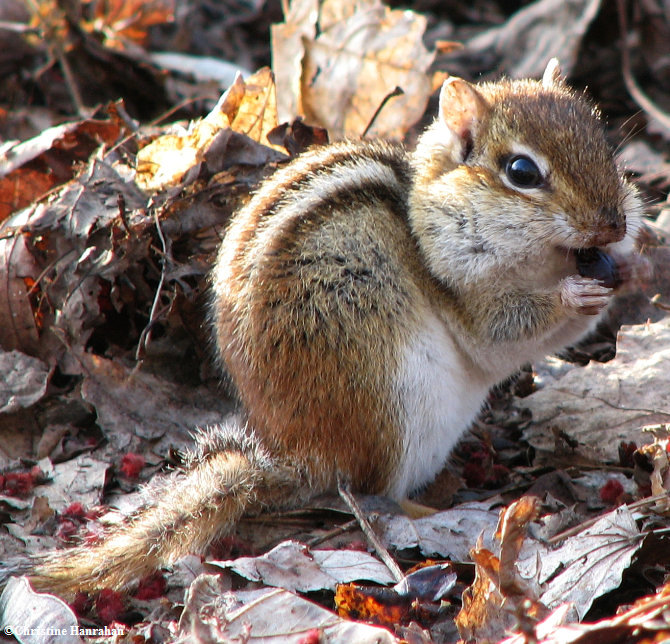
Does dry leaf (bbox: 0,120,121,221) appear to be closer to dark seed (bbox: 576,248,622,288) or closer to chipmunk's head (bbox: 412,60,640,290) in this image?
chipmunk's head (bbox: 412,60,640,290)

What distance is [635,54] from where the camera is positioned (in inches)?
257

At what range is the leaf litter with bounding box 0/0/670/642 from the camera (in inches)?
96.3

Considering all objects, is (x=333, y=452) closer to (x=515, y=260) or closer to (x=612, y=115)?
(x=515, y=260)

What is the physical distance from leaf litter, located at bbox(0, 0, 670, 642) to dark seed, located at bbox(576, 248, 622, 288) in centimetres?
57

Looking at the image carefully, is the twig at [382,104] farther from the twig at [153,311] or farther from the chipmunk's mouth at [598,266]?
the chipmunk's mouth at [598,266]

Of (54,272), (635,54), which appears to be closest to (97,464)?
(54,272)

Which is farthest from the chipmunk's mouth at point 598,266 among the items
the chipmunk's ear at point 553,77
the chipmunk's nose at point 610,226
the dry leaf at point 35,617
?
the dry leaf at point 35,617

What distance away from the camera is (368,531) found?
117 inches

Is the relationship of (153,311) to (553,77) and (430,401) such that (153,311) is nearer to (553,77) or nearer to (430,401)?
(430,401)

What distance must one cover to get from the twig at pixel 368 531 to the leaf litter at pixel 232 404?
0.13 ft

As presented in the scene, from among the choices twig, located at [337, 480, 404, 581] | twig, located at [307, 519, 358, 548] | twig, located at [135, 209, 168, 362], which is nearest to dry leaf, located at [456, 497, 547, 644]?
twig, located at [337, 480, 404, 581]

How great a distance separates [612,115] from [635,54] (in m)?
0.62

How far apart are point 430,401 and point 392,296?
44cm

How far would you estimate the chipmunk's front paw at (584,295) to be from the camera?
10.7 ft
